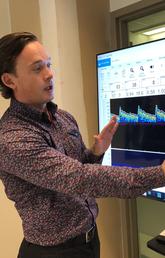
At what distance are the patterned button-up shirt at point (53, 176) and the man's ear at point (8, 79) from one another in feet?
0.21

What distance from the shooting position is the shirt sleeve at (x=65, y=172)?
1.04 metres

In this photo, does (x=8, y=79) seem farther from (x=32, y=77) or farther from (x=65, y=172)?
(x=65, y=172)

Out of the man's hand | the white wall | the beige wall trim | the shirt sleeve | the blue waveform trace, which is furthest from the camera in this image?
the white wall

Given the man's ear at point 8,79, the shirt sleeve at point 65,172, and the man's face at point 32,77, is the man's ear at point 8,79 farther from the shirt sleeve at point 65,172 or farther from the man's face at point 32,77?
the shirt sleeve at point 65,172

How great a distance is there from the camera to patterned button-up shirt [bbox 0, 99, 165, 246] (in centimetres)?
107

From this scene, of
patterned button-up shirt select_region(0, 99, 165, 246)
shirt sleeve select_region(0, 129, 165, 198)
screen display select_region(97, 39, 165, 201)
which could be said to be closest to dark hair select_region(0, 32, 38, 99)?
patterned button-up shirt select_region(0, 99, 165, 246)

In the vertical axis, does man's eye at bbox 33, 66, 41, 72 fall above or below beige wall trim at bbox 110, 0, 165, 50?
below

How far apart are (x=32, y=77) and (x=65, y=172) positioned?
424mm

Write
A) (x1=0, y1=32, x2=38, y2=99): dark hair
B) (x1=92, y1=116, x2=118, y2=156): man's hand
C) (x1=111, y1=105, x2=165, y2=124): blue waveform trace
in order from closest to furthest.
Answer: (x1=0, y1=32, x2=38, y2=99): dark hair
(x1=92, y1=116, x2=118, y2=156): man's hand
(x1=111, y1=105, x2=165, y2=124): blue waveform trace

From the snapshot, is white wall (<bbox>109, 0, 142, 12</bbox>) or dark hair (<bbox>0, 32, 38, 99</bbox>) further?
white wall (<bbox>109, 0, 142, 12</bbox>)

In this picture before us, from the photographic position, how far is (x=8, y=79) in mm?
1343

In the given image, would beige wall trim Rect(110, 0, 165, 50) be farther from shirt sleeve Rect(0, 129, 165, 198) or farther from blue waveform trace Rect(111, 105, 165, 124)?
shirt sleeve Rect(0, 129, 165, 198)

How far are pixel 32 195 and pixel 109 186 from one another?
392 mm

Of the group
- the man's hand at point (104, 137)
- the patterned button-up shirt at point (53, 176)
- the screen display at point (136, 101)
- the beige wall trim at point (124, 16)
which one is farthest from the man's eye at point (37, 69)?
the beige wall trim at point (124, 16)
